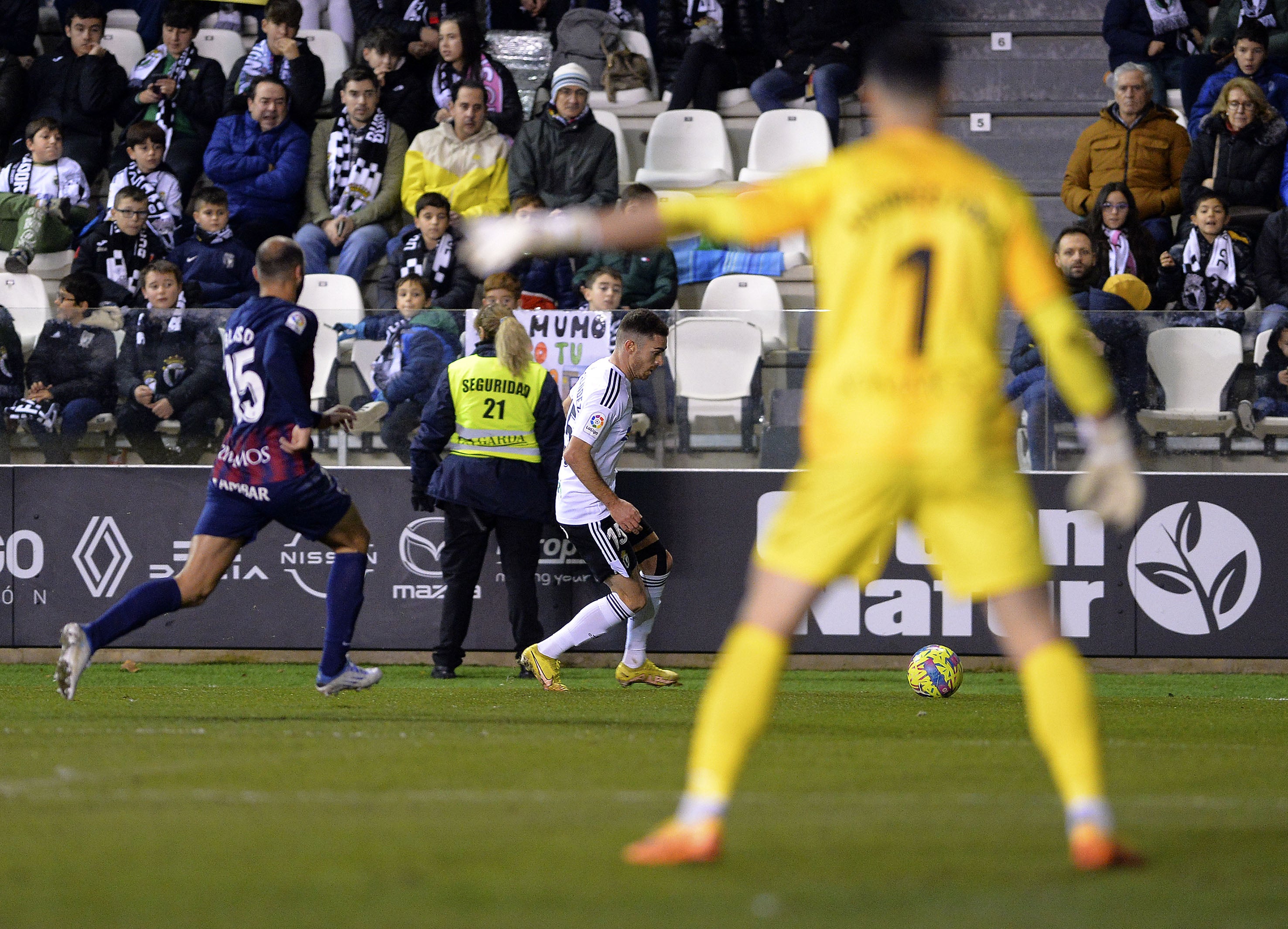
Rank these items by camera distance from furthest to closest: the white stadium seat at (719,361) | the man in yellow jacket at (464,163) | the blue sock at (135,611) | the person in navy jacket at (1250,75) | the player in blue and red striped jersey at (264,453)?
the man in yellow jacket at (464,163) → the person in navy jacket at (1250,75) → the white stadium seat at (719,361) → the player in blue and red striped jersey at (264,453) → the blue sock at (135,611)

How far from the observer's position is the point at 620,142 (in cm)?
1562

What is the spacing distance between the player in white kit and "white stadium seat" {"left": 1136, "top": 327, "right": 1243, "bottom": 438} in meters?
3.67

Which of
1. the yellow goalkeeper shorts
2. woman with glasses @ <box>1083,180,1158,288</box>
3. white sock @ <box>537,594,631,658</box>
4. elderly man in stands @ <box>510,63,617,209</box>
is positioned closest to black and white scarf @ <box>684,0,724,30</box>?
elderly man in stands @ <box>510,63,617,209</box>

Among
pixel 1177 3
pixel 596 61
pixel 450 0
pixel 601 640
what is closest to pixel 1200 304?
pixel 1177 3

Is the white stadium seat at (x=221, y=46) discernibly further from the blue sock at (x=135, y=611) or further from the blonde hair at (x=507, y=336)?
the blue sock at (x=135, y=611)

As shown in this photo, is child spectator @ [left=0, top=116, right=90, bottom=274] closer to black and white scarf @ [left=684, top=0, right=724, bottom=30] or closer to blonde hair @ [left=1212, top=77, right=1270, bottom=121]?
black and white scarf @ [left=684, top=0, right=724, bottom=30]

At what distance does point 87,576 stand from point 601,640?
3.76 m

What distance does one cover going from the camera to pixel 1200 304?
42.1ft

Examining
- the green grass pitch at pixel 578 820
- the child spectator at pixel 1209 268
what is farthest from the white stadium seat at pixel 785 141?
the green grass pitch at pixel 578 820

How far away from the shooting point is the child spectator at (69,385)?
460 inches

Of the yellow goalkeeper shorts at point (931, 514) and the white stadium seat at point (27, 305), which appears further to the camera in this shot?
the white stadium seat at point (27, 305)

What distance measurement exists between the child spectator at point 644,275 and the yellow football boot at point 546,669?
424 cm

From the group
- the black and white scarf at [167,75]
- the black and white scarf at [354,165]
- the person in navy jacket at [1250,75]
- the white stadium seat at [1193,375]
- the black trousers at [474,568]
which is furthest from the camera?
the black and white scarf at [167,75]

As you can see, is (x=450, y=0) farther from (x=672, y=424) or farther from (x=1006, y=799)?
(x=1006, y=799)
